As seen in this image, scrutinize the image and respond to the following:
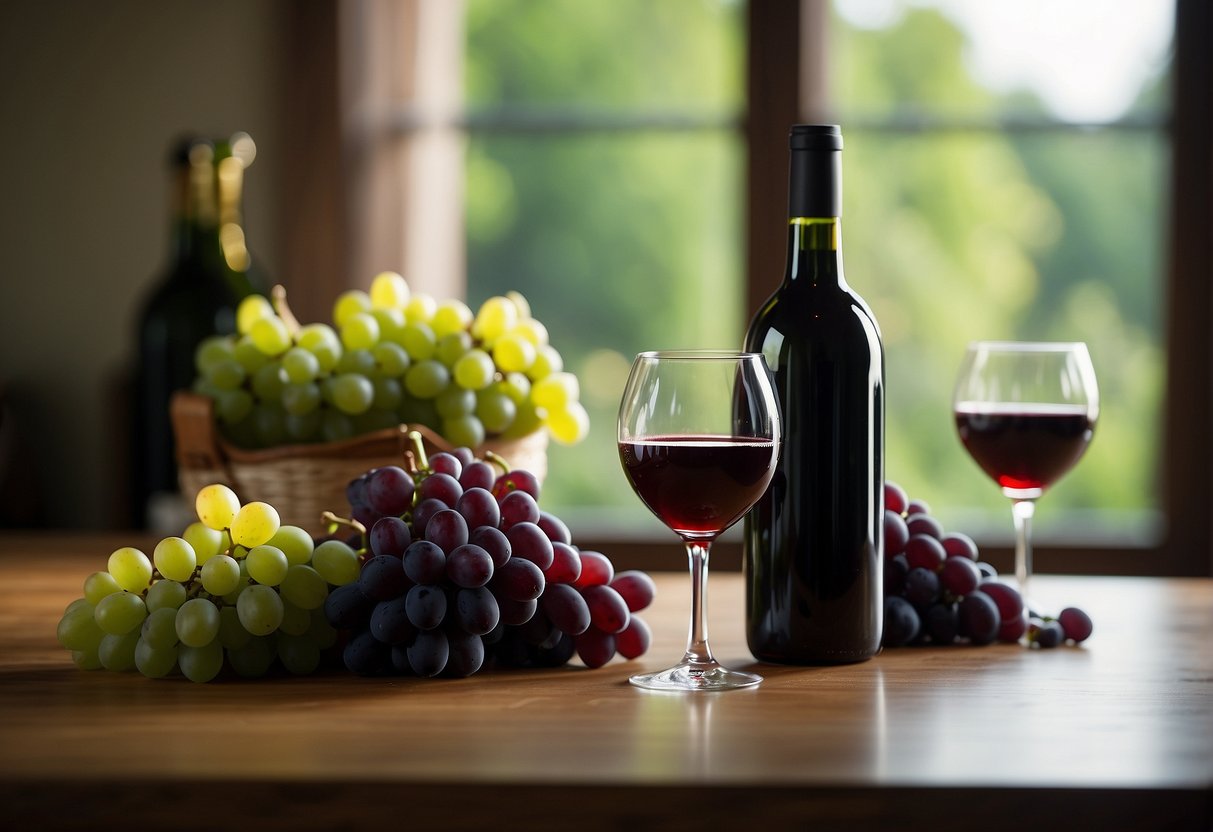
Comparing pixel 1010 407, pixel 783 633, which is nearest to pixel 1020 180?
pixel 1010 407

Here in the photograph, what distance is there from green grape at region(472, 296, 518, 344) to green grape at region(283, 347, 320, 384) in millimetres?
175

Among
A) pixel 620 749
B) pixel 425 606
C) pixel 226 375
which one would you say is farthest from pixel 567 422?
pixel 620 749

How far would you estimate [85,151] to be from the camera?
10.5ft

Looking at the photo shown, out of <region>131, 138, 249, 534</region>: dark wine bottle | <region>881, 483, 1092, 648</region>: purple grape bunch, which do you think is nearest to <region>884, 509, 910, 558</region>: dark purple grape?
<region>881, 483, 1092, 648</region>: purple grape bunch

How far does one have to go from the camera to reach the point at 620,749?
0.72m

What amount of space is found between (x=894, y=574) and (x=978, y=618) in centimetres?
7

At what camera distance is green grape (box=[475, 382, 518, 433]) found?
4.49 feet

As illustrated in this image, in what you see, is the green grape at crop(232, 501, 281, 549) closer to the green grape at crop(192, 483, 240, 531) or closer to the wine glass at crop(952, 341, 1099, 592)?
the green grape at crop(192, 483, 240, 531)

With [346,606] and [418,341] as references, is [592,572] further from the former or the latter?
[418,341]

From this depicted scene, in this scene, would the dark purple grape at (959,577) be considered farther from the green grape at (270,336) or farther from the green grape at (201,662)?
the green grape at (270,336)

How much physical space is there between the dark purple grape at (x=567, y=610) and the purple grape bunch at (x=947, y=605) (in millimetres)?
257

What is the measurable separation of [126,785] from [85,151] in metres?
2.84

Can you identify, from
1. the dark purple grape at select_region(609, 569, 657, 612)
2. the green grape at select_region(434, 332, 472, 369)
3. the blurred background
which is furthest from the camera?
the blurred background

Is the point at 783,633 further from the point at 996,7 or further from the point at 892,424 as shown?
the point at 996,7
